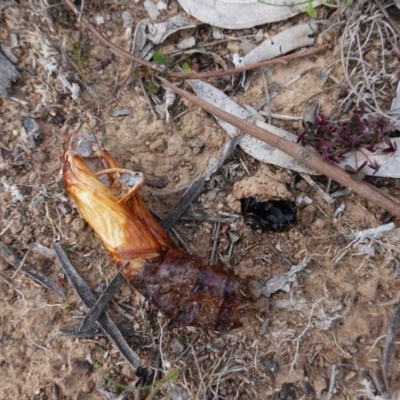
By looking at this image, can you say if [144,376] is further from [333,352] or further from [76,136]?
[76,136]

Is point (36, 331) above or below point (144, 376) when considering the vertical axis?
above

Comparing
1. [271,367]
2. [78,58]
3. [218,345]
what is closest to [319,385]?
[271,367]

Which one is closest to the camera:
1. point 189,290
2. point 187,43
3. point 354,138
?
point 189,290

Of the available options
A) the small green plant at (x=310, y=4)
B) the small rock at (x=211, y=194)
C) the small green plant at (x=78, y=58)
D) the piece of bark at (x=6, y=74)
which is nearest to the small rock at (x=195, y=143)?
the small rock at (x=211, y=194)

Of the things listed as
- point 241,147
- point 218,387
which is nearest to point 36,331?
point 218,387

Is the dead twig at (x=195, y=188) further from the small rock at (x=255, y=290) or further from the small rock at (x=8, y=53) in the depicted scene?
the small rock at (x=8, y=53)

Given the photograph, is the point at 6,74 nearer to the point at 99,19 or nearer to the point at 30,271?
the point at 99,19

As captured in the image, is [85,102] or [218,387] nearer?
[218,387]
